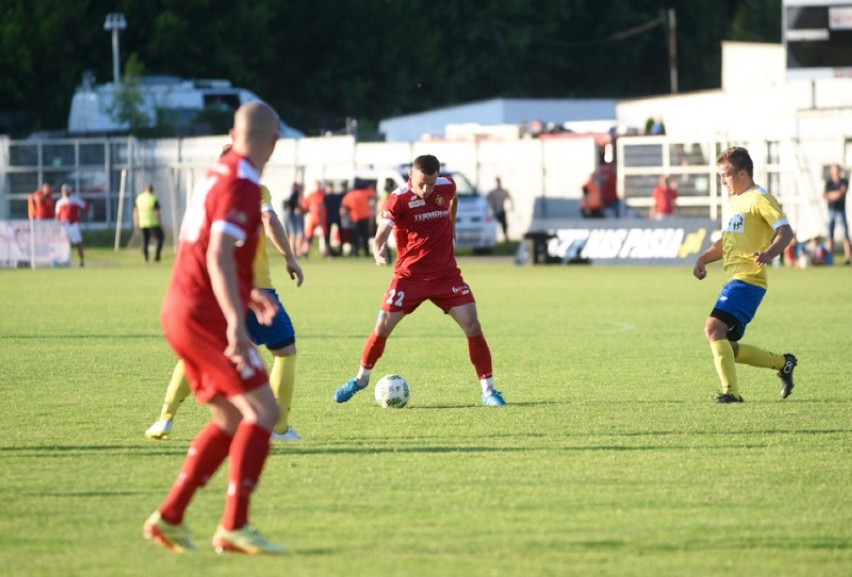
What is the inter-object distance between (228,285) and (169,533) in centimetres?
110

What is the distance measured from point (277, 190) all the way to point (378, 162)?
3.57 m

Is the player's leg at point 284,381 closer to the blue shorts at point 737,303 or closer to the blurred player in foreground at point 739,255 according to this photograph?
the blurred player in foreground at point 739,255

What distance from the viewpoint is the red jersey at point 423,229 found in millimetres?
11641

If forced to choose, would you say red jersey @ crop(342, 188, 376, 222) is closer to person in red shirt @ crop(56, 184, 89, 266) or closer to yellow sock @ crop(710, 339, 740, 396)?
person in red shirt @ crop(56, 184, 89, 266)

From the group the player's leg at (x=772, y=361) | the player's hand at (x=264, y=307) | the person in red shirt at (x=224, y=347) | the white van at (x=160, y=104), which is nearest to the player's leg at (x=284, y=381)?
A: the player's hand at (x=264, y=307)

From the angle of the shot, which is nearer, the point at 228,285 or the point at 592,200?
the point at 228,285

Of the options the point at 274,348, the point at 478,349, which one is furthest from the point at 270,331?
the point at 478,349

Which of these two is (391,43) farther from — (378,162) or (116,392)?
(116,392)

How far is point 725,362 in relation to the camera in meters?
11.6

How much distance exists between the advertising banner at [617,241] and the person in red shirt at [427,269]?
20.8 m

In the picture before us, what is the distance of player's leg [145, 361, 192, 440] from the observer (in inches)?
387

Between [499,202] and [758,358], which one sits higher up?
[499,202]

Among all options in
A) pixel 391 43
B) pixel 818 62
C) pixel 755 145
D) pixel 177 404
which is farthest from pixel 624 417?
pixel 391 43

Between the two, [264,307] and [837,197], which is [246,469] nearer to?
[264,307]
